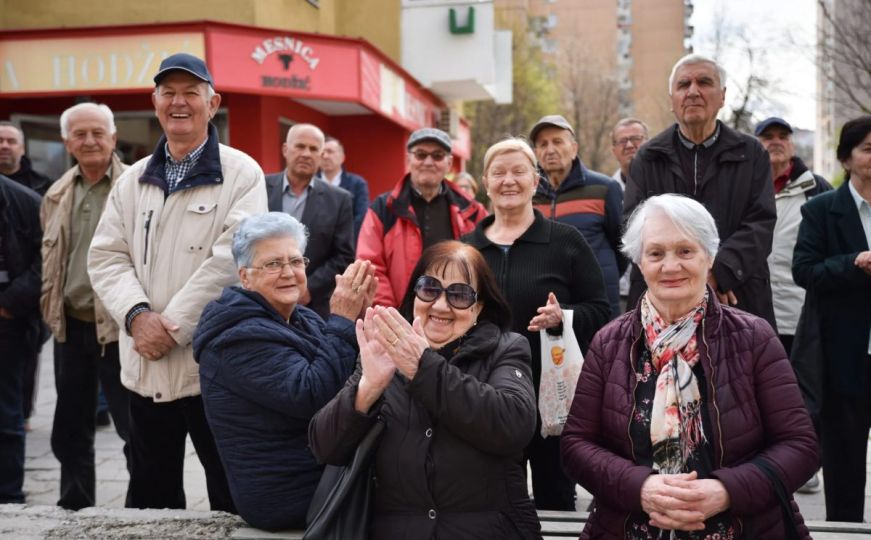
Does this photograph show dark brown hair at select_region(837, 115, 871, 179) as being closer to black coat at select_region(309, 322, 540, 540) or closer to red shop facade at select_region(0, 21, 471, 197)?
black coat at select_region(309, 322, 540, 540)

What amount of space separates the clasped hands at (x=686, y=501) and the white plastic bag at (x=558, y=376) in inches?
39.7

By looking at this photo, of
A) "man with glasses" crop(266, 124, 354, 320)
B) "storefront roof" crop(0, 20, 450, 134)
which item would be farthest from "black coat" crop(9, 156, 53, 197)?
"storefront roof" crop(0, 20, 450, 134)

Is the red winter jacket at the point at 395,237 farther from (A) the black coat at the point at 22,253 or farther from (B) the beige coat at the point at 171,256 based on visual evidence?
(A) the black coat at the point at 22,253

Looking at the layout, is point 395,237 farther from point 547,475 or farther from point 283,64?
point 283,64

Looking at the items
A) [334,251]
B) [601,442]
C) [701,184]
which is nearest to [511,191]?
[701,184]

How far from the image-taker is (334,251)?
5.68 metres

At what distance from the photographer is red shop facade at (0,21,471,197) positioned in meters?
11.3

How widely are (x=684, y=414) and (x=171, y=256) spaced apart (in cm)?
240

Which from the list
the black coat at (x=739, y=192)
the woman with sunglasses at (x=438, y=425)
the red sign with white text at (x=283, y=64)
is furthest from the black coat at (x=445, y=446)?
the red sign with white text at (x=283, y=64)

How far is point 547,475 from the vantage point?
3.85 m

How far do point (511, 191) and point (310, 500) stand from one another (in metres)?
1.66

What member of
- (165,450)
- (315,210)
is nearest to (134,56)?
(315,210)

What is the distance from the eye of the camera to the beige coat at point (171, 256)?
372 cm

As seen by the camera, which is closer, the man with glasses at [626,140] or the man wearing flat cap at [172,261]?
the man wearing flat cap at [172,261]
